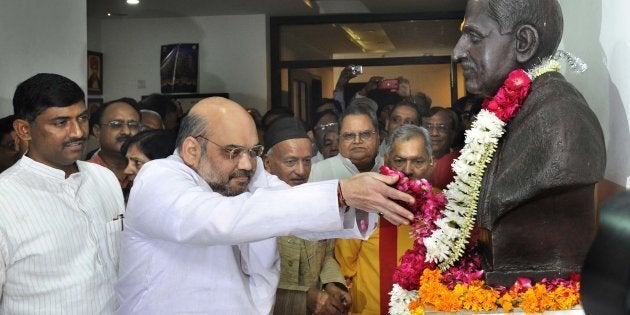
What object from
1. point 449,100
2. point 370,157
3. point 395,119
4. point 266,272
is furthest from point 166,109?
point 266,272

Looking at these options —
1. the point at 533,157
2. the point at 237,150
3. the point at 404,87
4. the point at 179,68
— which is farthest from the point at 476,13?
the point at 179,68

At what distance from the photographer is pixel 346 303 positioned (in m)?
3.47

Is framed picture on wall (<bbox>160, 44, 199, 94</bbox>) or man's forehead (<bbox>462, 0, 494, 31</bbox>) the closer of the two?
man's forehead (<bbox>462, 0, 494, 31</bbox>)

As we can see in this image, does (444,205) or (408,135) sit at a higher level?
(408,135)

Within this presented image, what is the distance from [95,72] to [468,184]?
9.08m

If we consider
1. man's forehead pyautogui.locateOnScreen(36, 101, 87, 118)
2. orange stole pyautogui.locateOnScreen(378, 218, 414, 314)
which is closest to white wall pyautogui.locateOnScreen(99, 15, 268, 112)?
orange stole pyautogui.locateOnScreen(378, 218, 414, 314)

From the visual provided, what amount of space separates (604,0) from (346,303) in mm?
1742

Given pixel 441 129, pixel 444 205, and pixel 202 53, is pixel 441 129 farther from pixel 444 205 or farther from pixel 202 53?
pixel 202 53

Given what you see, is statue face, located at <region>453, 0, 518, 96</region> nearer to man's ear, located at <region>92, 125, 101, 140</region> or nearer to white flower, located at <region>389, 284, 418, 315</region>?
white flower, located at <region>389, 284, 418, 315</region>

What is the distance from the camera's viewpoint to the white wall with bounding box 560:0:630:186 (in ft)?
8.15

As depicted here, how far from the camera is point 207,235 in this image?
80.5 inches

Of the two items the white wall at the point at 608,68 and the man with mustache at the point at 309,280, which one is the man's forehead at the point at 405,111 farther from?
the white wall at the point at 608,68

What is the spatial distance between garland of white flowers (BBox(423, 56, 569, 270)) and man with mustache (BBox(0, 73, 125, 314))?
4.68ft

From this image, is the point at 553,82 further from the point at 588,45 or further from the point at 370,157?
the point at 370,157
